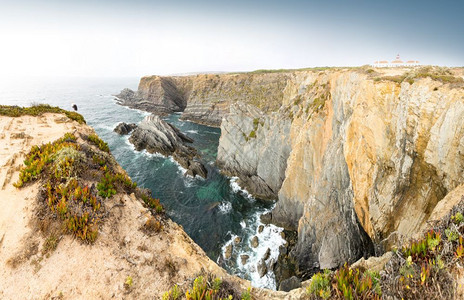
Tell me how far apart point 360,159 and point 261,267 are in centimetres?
1492

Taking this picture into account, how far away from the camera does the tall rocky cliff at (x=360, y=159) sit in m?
11.3

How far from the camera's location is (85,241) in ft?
27.8

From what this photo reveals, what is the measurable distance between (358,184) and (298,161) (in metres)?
10.1

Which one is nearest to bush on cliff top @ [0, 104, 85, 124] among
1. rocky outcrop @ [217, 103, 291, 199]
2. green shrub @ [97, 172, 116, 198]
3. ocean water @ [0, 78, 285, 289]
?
ocean water @ [0, 78, 285, 289]

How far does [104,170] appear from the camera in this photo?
1206cm

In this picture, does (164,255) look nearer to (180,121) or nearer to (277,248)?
(277,248)

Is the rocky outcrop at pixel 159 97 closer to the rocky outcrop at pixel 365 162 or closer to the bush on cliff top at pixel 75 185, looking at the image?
the rocky outcrop at pixel 365 162

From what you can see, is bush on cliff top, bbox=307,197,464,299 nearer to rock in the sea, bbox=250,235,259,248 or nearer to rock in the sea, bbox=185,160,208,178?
rock in the sea, bbox=250,235,259,248

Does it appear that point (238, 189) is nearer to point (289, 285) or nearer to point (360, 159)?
point (289, 285)

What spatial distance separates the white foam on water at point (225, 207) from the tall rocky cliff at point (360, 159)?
5.90 m

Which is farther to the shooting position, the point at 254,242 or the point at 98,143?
the point at 254,242

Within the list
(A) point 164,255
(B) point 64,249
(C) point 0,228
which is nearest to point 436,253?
(A) point 164,255

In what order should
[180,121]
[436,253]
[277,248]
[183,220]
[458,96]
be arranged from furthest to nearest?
1. [180,121]
2. [183,220]
3. [277,248]
4. [458,96]
5. [436,253]

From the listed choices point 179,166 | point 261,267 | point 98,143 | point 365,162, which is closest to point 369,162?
point 365,162
